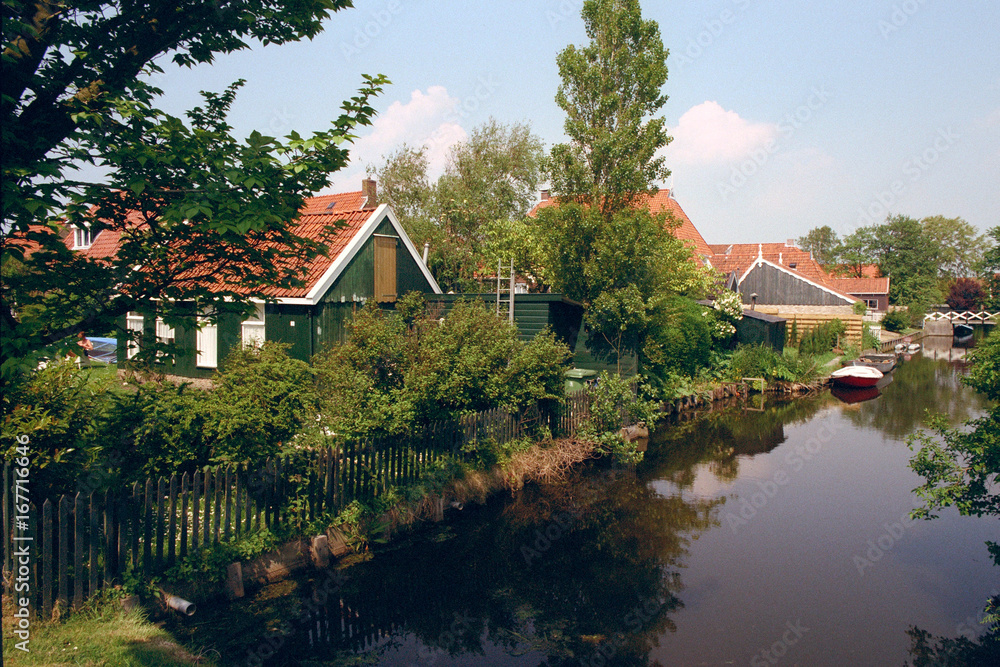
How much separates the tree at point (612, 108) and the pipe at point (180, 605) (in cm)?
1642

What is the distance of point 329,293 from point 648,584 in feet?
39.9

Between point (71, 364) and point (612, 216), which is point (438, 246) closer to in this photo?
point (612, 216)

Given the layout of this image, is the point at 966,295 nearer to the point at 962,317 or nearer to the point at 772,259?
the point at 962,317

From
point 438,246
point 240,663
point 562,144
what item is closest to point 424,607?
point 240,663

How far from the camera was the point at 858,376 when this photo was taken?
29.3 metres

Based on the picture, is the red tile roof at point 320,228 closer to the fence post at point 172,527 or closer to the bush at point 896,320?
the fence post at point 172,527

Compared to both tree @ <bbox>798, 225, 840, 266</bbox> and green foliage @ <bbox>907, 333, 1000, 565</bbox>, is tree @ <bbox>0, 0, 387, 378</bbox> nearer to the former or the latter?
green foliage @ <bbox>907, 333, 1000, 565</bbox>

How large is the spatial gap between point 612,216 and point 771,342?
14583 millimetres

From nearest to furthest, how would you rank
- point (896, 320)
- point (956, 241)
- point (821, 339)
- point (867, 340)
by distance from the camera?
point (821, 339)
point (867, 340)
point (896, 320)
point (956, 241)

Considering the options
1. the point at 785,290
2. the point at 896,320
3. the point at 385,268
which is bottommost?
the point at 896,320

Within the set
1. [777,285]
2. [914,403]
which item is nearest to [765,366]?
[914,403]

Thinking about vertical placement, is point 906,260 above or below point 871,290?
above

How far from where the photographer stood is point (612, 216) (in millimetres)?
20000

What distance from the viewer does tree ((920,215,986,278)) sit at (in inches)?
3720
